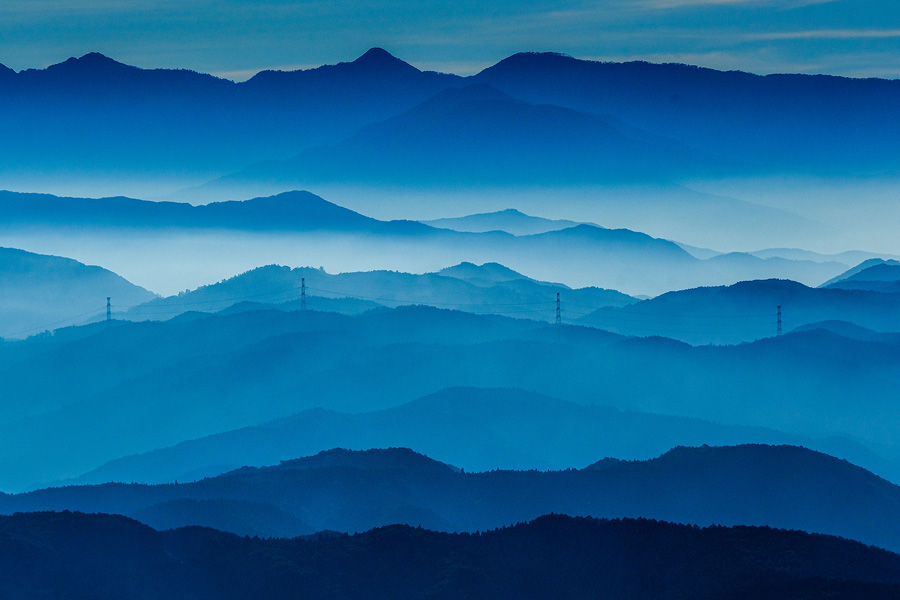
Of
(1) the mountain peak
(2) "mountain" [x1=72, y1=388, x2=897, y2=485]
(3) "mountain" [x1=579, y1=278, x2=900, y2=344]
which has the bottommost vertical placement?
(2) "mountain" [x1=72, y1=388, x2=897, y2=485]

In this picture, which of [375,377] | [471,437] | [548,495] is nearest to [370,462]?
[548,495]

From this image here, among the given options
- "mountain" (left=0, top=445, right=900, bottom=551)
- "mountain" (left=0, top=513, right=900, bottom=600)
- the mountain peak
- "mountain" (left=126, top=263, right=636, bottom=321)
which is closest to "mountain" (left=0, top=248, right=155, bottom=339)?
"mountain" (left=126, top=263, right=636, bottom=321)

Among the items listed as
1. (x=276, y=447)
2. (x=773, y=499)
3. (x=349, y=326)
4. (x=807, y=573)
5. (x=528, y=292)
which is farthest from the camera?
(x=528, y=292)

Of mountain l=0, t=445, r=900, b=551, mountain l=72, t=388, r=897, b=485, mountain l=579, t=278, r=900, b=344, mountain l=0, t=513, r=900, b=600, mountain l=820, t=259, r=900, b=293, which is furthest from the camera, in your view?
mountain l=820, t=259, r=900, b=293

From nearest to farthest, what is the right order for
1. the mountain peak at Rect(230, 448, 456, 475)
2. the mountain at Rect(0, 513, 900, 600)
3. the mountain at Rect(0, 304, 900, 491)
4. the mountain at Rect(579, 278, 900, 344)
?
the mountain at Rect(0, 513, 900, 600) → the mountain peak at Rect(230, 448, 456, 475) → the mountain at Rect(0, 304, 900, 491) → the mountain at Rect(579, 278, 900, 344)

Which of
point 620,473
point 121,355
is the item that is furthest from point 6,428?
point 620,473

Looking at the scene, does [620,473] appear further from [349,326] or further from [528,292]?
[528,292]

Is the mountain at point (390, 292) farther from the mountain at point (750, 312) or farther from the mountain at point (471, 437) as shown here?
the mountain at point (471, 437)

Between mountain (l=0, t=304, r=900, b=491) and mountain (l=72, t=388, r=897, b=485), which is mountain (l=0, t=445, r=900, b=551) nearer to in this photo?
mountain (l=72, t=388, r=897, b=485)
